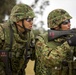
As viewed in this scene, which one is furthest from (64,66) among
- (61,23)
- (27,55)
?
(27,55)

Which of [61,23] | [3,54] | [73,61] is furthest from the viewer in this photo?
[3,54]

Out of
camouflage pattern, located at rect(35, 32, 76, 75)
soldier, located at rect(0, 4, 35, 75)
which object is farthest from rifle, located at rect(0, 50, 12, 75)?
camouflage pattern, located at rect(35, 32, 76, 75)

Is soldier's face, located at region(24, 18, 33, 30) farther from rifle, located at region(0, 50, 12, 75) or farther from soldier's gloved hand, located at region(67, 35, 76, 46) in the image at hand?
soldier's gloved hand, located at region(67, 35, 76, 46)

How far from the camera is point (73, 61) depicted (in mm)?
4785

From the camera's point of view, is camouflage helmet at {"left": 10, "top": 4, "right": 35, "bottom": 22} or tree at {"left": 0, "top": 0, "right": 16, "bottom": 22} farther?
tree at {"left": 0, "top": 0, "right": 16, "bottom": 22}

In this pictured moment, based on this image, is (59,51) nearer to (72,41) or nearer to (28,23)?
(72,41)

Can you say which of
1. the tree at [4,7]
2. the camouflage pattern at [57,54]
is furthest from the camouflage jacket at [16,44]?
the tree at [4,7]

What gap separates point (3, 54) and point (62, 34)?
1596 mm

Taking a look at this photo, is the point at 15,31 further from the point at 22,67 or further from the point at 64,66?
the point at 64,66

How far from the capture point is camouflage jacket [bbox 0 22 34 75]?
6.09 meters

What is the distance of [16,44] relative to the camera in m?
6.17

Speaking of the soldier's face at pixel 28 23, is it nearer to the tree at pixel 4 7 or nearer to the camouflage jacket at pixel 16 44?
the camouflage jacket at pixel 16 44

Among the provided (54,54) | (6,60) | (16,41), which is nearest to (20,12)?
(16,41)

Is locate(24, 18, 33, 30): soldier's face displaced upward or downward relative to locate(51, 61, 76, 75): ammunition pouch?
upward
